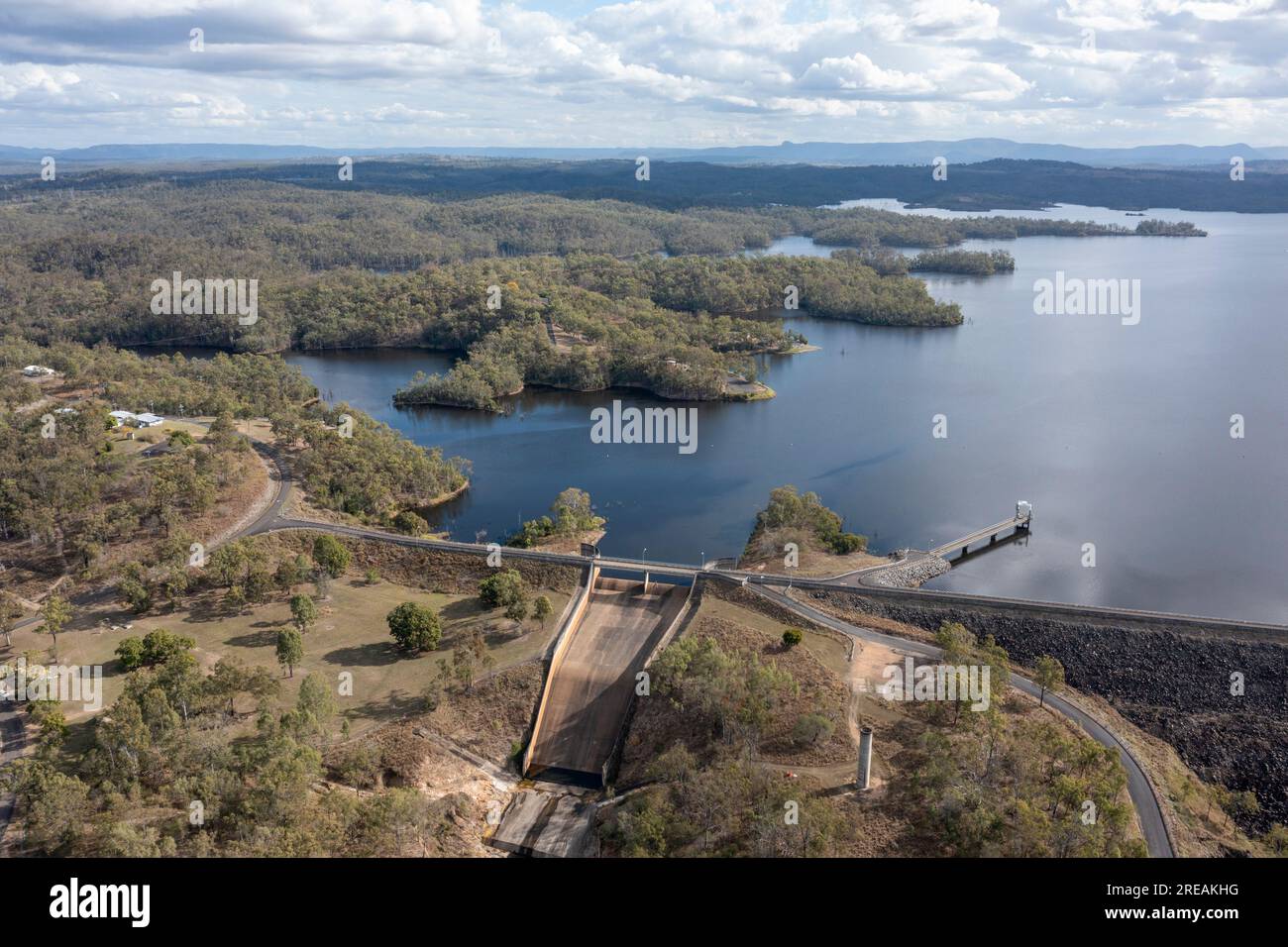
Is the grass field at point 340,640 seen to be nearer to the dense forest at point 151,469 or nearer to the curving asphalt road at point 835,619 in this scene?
the curving asphalt road at point 835,619

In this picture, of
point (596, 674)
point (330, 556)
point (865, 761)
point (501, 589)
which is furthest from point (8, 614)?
point (865, 761)

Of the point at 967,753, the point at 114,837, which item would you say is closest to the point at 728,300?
the point at 967,753

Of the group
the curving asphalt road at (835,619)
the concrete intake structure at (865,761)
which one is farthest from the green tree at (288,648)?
the concrete intake structure at (865,761)

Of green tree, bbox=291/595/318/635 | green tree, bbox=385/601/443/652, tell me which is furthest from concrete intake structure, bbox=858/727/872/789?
green tree, bbox=291/595/318/635

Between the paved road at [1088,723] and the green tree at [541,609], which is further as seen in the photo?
the green tree at [541,609]

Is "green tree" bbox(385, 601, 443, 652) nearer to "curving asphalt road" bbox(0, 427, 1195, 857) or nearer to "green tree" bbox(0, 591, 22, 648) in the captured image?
"curving asphalt road" bbox(0, 427, 1195, 857)

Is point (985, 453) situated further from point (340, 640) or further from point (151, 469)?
point (151, 469)
